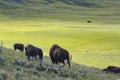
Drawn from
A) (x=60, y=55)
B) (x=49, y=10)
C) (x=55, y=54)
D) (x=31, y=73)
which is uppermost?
(x=31, y=73)

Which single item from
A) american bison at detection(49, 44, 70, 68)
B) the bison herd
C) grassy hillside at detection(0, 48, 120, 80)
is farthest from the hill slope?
grassy hillside at detection(0, 48, 120, 80)

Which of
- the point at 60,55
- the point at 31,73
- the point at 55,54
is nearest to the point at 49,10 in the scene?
the point at 55,54

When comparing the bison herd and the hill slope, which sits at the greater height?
the bison herd

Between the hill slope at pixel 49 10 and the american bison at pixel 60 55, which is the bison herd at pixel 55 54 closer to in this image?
the american bison at pixel 60 55

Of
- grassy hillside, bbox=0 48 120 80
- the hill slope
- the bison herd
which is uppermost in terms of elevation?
grassy hillside, bbox=0 48 120 80

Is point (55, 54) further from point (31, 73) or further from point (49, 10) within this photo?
point (49, 10)

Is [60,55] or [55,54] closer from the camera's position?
[60,55]

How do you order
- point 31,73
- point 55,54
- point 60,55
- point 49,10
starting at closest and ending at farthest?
point 31,73 < point 60,55 < point 55,54 < point 49,10

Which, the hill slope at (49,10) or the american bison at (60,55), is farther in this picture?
the hill slope at (49,10)

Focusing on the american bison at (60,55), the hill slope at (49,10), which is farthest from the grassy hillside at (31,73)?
the hill slope at (49,10)

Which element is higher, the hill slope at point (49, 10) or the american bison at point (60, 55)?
the american bison at point (60, 55)

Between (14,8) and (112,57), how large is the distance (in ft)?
434

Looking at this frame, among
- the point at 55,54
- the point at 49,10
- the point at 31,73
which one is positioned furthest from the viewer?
the point at 49,10

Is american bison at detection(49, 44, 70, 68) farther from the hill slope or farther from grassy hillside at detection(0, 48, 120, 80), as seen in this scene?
the hill slope
